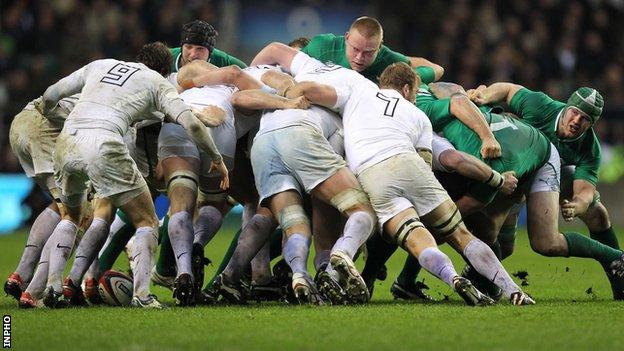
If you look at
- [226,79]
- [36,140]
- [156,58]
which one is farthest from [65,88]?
[226,79]

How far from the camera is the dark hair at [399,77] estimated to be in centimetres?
1046

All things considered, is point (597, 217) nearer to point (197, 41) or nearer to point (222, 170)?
point (222, 170)

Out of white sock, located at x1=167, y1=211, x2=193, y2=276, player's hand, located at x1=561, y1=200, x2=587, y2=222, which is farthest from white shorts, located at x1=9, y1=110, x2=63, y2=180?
player's hand, located at x1=561, y1=200, x2=587, y2=222

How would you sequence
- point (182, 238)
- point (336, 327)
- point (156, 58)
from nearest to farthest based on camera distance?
1. point (336, 327)
2. point (182, 238)
3. point (156, 58)

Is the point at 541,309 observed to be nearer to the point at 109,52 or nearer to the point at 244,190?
the point at 244,190

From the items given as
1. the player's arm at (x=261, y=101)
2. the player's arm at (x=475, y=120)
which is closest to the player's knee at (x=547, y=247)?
the player's arm at (x=475, y=120)

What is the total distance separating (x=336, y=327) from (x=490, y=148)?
2642 mm

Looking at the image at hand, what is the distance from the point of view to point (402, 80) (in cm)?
1045

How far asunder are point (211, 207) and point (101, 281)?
45.7 inches

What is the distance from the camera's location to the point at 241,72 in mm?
10898

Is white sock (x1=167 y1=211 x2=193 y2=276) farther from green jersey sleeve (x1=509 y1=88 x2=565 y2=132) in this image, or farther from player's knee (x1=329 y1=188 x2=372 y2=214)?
green jersey sleeve (x1=509 y1=88 x2=565 y2=132)

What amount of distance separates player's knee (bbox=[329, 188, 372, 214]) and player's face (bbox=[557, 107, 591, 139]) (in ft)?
Result: 6.79

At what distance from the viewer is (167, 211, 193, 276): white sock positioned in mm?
9789

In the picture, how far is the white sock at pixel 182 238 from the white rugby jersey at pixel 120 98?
798 millimetres
